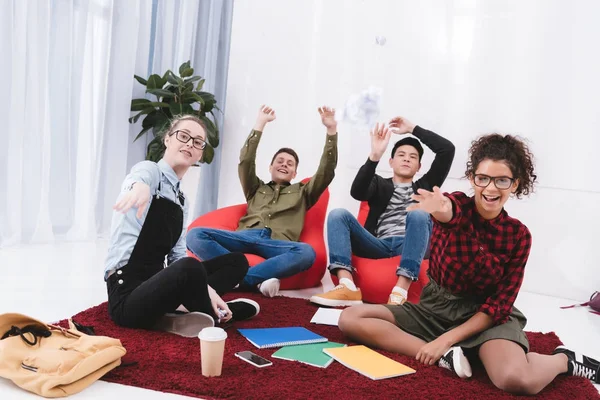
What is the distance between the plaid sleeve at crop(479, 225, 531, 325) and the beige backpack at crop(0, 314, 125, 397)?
1078mm

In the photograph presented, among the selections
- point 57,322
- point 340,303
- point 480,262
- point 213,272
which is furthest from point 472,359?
point 57,322

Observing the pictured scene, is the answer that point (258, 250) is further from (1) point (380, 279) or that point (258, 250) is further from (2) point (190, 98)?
(2) point (190, 98)

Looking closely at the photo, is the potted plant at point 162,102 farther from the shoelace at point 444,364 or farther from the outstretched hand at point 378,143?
the shoelace at point 444,364

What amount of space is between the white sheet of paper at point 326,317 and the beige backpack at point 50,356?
840 millimetres

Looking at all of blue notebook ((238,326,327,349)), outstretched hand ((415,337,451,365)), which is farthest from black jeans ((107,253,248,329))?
outstretched hand ((415,337,451,365))

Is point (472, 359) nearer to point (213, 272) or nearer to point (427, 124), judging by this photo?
point (213, 272)

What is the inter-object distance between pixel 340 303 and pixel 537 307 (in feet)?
4.09

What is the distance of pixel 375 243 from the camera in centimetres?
259

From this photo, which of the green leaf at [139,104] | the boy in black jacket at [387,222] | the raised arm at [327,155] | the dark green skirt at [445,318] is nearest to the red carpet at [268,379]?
the dark green skirt at [445,318]

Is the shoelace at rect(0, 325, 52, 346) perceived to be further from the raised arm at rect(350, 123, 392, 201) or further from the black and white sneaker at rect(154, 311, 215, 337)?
the raised arm at rect(350, 123, 392, 201)

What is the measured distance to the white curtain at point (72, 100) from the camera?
292 centimetres

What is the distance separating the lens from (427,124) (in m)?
3.48

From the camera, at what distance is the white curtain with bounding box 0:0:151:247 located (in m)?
2.92

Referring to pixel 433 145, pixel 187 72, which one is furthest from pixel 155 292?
pixel 187 72
